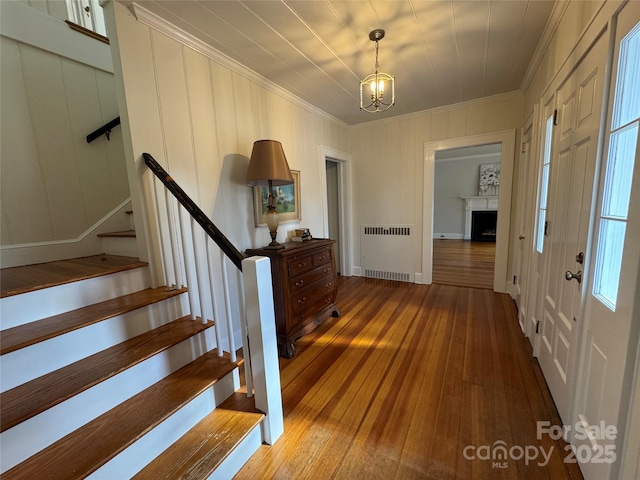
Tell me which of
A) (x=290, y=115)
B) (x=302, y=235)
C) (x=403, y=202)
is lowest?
(x=302, y=235)

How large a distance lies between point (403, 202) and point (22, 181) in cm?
412

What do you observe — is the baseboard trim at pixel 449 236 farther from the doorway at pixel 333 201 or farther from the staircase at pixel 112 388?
the staircase at pixel 112 388

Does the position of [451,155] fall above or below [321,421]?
above

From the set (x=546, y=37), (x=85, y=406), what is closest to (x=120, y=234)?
(x=85, y=406)

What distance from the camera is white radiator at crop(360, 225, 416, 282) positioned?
4.00 meters

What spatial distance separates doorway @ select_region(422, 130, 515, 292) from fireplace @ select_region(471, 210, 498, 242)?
4.83 meters

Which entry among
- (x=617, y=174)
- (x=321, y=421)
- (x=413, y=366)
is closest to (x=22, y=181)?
(x=321, y=421)

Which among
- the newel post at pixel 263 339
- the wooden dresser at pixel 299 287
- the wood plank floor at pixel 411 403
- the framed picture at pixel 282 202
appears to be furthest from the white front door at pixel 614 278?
the framed picture at pixel 282 202

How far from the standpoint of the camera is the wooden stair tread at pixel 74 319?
1083 millimetres

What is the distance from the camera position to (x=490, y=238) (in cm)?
766

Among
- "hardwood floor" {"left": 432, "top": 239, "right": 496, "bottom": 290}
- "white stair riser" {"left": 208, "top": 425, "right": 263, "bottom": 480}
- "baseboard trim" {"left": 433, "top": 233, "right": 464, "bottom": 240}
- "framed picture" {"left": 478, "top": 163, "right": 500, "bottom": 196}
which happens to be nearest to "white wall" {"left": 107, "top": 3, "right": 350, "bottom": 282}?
"white stair riser" {"left": 208, "top": 425, "right": 263, "bottom": 480}

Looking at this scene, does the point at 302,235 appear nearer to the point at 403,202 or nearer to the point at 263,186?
the point at 263,186

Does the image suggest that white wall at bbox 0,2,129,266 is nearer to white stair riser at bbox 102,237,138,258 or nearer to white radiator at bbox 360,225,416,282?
white stair riser at bbox 102,237,138,258

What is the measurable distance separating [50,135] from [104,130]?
1.25 ft
